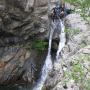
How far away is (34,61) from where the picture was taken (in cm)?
2012

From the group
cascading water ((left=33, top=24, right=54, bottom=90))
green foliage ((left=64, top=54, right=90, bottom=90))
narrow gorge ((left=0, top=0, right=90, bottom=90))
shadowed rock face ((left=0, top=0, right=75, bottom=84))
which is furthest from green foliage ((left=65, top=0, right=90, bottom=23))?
cascading water ((left=33, top=24, right=54, bottom=90))

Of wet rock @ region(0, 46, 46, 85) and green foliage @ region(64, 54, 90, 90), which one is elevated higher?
green foliage @ region(64, 54, 90, 90)

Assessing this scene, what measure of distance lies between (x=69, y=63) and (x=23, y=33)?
9946 millimetres

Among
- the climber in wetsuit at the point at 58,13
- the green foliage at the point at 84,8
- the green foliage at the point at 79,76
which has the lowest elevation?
the green foliage at the point at 79,76

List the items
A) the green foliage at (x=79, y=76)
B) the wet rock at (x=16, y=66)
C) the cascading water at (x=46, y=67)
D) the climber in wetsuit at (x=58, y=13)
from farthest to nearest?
1. the climber in wetsuit at (x=58, y=13)
2. the cascading water at (x=46, y=67)
3. the wet rock at (x=16, y=66)
4. the green foliage at (x=79, y=76)

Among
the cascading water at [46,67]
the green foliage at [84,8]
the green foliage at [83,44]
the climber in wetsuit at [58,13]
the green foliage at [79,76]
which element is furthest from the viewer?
the climber in wetsuit at [58,13]

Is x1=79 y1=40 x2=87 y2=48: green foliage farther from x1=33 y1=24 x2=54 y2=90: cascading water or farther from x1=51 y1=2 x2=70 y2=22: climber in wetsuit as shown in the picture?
x1=51 y1=2 x2=70 y2=22: climber in wetsuit

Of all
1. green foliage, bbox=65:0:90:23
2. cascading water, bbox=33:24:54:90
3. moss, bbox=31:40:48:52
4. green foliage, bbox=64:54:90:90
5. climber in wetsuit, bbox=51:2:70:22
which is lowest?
cascading water, bbox=33:24:54:90

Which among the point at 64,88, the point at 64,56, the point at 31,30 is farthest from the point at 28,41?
the point at 64,88

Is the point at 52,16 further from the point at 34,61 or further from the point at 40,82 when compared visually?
the point at 40,82

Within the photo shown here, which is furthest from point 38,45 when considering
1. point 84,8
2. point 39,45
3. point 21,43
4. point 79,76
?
point 79,76

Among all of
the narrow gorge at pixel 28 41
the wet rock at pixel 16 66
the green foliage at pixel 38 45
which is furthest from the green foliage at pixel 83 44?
the green foliage at pixel 38 45

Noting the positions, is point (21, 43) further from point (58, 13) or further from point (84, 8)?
point (84, 8)

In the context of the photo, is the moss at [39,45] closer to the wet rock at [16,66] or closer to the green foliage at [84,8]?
the wet rock at [16,66]
